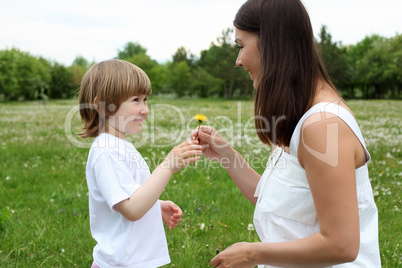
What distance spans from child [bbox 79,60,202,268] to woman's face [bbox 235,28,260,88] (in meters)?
0.57

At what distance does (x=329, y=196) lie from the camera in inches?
61.9

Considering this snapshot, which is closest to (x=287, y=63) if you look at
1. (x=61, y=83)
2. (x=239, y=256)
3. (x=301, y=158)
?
(x=301, y=158)

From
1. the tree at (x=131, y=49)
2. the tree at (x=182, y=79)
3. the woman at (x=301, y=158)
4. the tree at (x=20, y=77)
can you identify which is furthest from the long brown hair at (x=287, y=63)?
the tree at (x=131, y=49)

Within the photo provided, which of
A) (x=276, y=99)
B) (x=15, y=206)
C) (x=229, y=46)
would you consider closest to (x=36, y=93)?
(x=229, y=46)

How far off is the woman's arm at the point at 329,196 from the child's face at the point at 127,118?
1.10m

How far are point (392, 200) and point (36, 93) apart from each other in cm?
5435

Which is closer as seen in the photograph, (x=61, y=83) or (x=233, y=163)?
(x=233, y=163)

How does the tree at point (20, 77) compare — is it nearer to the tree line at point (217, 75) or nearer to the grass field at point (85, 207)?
the tree line at point (217, 75)

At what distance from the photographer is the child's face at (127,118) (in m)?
2.32

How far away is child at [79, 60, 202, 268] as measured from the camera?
2.06 m

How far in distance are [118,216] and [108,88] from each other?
Answer: 783 mm

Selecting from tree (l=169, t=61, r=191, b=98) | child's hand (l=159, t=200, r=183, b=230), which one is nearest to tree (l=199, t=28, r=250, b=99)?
tree (l=169, t=61, r=191, b=98)

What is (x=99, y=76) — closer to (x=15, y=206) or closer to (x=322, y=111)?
(x=322, y=111)

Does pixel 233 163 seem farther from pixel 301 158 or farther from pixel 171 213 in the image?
pixel 301 158
